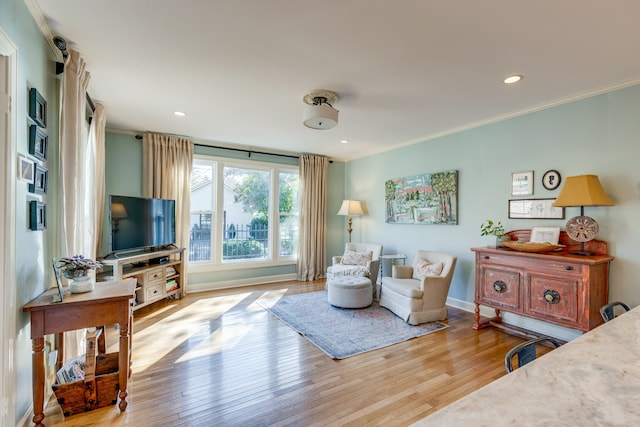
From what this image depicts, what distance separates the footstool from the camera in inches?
157

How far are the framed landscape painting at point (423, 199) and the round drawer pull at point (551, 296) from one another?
153cm

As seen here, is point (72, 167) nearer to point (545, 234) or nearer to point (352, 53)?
point (352, 53)

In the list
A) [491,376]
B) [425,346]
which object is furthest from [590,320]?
[425,346]

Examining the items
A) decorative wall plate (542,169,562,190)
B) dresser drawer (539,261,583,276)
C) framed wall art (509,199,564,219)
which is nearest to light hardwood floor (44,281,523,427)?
dresser drawer (539,261,583,276)

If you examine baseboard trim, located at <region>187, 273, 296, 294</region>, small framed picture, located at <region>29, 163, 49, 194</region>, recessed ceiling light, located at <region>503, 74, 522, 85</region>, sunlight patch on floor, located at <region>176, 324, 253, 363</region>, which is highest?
recessed ceiling light, located at <region>503, 74, 522, 85</region>

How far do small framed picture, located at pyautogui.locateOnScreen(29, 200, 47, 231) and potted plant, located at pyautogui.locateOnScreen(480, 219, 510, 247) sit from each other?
13.7 ft

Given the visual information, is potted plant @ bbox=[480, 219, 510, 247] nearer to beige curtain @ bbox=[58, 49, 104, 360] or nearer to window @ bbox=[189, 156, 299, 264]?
window @ bbox=[189, 156, 299, 264]

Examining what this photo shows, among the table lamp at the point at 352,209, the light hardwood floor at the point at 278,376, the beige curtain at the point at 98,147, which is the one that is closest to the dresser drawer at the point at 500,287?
the light hardwood floor at the point at 278,376

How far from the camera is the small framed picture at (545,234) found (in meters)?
3.10

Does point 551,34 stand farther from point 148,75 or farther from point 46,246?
point 46,246

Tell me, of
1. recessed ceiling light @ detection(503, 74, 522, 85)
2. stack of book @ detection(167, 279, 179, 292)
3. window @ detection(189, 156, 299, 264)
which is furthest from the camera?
window @ detection(189, 156, 299, 264)

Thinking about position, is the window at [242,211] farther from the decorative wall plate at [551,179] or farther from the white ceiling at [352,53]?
the decorative wall plate at [551,179]

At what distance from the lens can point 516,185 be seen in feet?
11.6

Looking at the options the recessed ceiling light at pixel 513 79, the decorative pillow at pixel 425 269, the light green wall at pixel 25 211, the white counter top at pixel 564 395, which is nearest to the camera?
the white counter top at pixel 564 395
